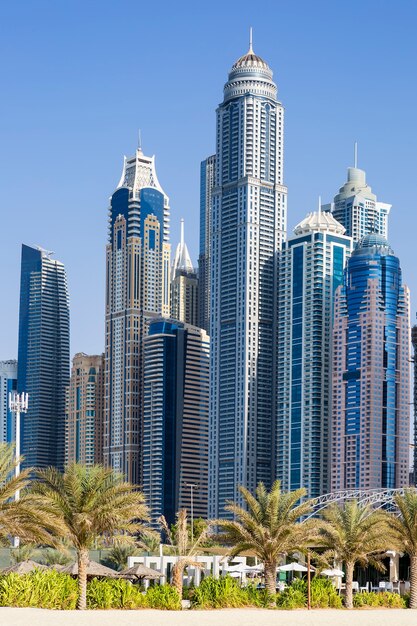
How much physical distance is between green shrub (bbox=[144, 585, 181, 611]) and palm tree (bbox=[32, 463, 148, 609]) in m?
3.32

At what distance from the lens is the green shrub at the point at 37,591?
49.3 m

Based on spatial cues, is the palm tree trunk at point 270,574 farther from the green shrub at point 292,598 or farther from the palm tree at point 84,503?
the palm tree at point 84,503

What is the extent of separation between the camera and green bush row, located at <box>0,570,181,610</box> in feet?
162

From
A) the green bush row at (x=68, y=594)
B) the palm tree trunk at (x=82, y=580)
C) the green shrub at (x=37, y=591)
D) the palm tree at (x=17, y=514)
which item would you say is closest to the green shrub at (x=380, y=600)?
the green bush row at (x=68, y=594)

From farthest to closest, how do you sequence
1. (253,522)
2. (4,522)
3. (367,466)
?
(367,466)
(253,522)
(4,522)

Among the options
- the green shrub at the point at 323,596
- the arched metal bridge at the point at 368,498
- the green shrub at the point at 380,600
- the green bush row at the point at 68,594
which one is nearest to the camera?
the green bush row at the point at 68,594

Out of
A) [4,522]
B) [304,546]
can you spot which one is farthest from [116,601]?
[304,546]

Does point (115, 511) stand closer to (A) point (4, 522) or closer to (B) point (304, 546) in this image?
(A) point (4, 522)

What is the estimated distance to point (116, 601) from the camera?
172ft

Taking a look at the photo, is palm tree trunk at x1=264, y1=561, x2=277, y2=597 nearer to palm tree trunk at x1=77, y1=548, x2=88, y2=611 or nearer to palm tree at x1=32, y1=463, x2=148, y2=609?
palm tree at x1=32, y1=463, x2=148, y2=609

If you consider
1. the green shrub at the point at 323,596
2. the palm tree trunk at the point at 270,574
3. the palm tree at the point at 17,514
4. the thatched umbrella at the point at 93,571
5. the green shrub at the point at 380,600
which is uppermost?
the palm tree at the point at 17,514

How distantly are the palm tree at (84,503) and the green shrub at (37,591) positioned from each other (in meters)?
0.69
